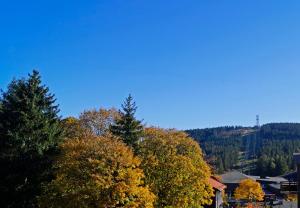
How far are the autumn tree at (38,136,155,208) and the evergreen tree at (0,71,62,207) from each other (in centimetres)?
558

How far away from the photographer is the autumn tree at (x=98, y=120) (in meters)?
52.3

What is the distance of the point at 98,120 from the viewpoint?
5309cm

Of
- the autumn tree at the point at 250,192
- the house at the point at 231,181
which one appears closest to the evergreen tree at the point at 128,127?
the autumn tree at the point at 250,192

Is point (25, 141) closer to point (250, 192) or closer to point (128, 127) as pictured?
point (128, 127)

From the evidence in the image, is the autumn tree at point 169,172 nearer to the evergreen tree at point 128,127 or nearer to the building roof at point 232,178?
the evergreen tree at point 128,127

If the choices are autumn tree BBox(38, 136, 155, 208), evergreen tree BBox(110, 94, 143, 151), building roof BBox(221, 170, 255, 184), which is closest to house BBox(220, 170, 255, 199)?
building roof BBox(221, 170, 255, 184)

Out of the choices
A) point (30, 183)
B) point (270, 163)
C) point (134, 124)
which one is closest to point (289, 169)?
point (270, 163)

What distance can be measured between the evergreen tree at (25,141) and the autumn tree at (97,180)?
5.58 m

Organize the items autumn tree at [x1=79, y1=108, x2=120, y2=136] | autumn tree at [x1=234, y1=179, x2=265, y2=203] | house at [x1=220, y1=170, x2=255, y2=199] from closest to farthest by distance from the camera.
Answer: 1. autumn tree at [x1=79, y1=108, x2=120, y2=136]
2. autumn tree at [x1=234, y1=179, x2=265, y2=203]
3. house at [x1=220, y1=170, x2=255, y2=199]

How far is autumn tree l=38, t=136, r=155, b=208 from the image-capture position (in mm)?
34781

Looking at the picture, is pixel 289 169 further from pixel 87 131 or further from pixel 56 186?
pixel 56 186

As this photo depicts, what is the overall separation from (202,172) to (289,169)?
141 m

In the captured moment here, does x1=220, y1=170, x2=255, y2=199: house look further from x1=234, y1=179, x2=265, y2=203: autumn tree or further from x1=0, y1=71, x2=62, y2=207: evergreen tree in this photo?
x1=0, y1=71, x2=62, y2=207: evergreen tree

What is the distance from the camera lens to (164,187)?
46.2m
